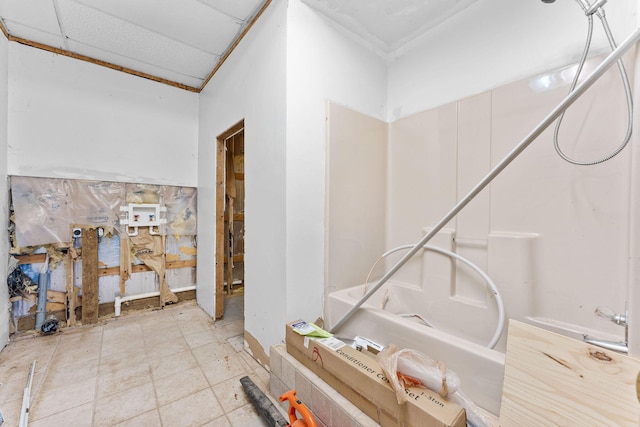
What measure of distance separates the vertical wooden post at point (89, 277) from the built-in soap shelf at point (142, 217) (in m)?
0.28

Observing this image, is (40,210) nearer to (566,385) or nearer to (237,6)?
(237,6)

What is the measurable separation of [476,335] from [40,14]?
152 inches

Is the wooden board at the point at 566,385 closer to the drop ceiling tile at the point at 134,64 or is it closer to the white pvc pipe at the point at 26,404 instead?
the white pvc pipe at the point at 26,404

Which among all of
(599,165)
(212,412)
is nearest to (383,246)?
(599,165)

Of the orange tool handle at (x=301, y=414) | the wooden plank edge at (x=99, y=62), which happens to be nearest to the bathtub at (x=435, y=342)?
the orange tool handle at (x=301, y=414)

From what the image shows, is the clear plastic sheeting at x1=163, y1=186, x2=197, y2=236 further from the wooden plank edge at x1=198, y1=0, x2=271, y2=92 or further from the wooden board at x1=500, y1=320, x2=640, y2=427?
the wooden board at x1=500, y1=320, x2=640, y2=427

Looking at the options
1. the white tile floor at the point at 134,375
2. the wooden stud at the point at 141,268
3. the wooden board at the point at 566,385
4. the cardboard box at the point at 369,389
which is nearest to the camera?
the wooden board at the point at 566,385

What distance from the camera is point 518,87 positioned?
1426 mm

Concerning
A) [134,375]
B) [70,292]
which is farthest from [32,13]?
[134,375]

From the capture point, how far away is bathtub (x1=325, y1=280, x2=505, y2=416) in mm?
1021

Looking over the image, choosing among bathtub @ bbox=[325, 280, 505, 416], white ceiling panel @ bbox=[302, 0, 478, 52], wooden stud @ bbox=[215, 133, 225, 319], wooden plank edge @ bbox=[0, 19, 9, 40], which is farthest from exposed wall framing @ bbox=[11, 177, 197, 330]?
white ceiling panel @ bbox=[302, 0, 478, 52]

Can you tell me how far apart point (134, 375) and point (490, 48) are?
125 inches

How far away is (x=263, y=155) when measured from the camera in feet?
5.77

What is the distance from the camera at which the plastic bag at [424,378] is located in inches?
34.9
